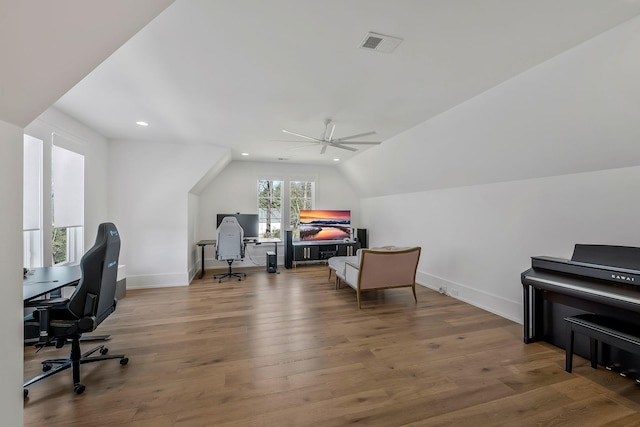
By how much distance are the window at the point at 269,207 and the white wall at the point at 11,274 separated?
5661mm

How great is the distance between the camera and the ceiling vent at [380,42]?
1906mm

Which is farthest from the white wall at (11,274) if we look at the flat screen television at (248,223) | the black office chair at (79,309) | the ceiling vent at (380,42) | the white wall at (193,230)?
the flat screen television at (248,223)

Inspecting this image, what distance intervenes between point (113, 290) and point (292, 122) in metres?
2.84

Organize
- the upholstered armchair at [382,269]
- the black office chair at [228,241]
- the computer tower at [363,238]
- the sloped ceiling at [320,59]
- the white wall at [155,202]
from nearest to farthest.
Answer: the sloped ceiling at [320,59], the upholstered armchair at [382,269], the white wall at [155,202], the black office chair at [228,241], the computer tower at [363,238]

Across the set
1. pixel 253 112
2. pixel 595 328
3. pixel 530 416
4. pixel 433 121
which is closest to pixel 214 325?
pixel 253 112

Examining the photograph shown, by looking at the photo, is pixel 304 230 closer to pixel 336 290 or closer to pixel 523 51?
pixel 336 290

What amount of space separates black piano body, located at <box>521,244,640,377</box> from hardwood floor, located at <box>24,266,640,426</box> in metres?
0.15

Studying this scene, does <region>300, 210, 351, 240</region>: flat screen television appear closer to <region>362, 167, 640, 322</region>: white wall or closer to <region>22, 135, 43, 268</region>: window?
<region>362, 167, 640, 322</region>: white wall

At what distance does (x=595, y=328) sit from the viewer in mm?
2061

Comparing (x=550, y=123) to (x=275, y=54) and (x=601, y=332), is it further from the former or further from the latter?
(x=275, y=54)

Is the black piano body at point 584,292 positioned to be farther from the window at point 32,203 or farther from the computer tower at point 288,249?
the window at point 32,203

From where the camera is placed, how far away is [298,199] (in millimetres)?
7145

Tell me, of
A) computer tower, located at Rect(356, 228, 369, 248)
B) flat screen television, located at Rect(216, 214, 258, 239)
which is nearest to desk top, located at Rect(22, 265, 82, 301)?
flat screen television, located at Rect(216, 214, 258, 239)

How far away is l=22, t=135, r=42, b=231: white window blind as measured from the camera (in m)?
2.78
